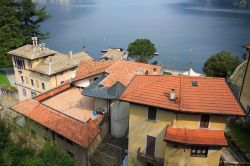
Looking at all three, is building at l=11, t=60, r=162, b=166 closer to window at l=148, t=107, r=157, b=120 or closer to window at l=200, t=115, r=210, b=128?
window at l=148, t=107, r=157, b=120

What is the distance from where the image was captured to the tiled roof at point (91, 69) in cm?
3944

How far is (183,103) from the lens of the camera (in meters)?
22.3

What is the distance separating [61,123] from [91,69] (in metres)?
13.5

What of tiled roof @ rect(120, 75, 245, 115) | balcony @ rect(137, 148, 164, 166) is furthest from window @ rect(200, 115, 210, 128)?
balcony @ rect(137, 148, 164, 166)

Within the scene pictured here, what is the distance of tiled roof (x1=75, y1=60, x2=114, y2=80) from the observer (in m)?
39.4

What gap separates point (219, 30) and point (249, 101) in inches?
4527

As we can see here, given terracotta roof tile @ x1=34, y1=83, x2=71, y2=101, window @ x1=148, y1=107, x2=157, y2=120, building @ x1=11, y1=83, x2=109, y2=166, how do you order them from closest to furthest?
window @ x1=148, y1=107, x2=157, y2=120
building @ x1=11, y1=83, x2=109, y2=166
terracotta roof tile @ x1=34, y1=83, x2=71, y2=101

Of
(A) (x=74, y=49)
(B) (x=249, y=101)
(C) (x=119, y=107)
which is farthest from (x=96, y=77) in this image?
(A) (x=74, y=49)

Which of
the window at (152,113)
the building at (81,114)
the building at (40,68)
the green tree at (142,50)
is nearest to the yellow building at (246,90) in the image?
the building at (81,114)

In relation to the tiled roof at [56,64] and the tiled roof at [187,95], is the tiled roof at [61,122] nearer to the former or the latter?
the tiled roof at [187,95]

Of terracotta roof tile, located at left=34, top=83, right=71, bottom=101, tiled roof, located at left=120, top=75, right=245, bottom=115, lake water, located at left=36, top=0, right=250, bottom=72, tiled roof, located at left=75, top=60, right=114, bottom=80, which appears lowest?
lake water, located at left=36, top=0, right=250, bottom=72

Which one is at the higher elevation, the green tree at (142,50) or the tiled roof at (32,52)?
the tiled roof at (32,52)

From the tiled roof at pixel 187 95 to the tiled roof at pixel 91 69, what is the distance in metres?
14.8

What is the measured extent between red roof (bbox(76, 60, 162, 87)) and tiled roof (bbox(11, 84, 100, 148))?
20.4ft
